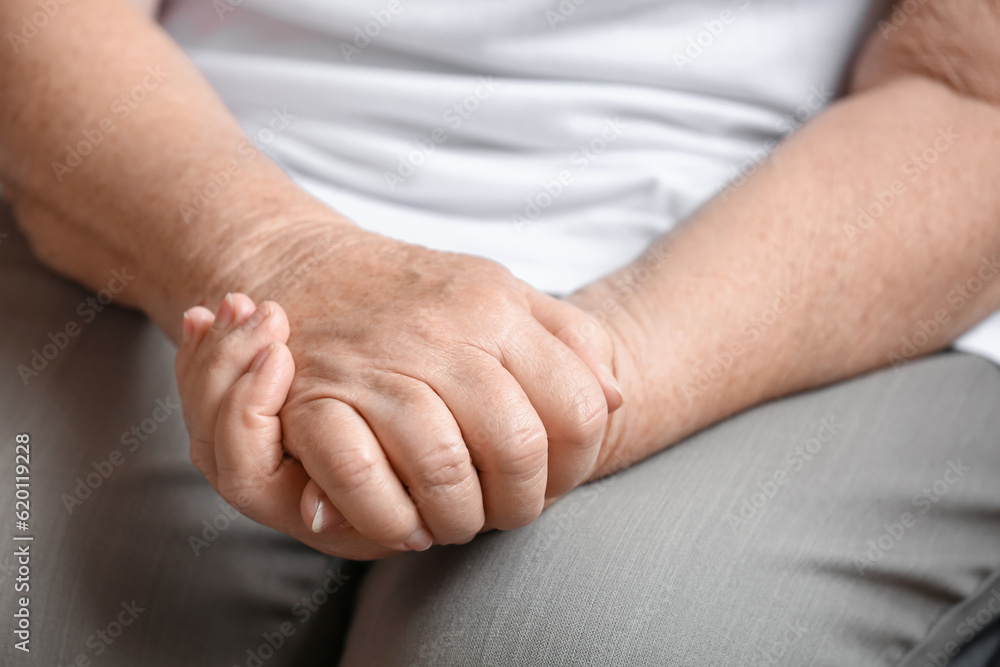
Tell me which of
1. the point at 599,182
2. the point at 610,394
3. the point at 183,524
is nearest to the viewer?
the point at 610,394

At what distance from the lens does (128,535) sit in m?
0.70

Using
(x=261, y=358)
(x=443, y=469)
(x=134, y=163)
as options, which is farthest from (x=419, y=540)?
(x=134, y=163)

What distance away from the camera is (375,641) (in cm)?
66

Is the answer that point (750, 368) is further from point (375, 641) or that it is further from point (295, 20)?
point (295, 20)

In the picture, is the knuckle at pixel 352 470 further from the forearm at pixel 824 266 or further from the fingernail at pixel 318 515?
the forearm at pixel 824 266

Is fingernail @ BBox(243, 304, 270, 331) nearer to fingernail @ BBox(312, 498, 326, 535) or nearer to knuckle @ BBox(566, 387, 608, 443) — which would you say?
fingernail @ BBox(312, 498, 326, 535)

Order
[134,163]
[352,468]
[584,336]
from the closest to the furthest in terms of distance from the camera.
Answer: [352,468] < [584,336] < [134,163]

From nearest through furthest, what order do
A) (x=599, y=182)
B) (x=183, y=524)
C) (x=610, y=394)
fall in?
(x=610, y=394) < (x=183, y=524) < (x=599, y=182)

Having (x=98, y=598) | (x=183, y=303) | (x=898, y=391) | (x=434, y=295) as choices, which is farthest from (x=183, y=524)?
(x=898, y=391)

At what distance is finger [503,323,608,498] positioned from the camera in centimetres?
56

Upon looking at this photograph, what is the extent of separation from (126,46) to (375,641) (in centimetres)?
62

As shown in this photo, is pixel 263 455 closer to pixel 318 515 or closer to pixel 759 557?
pixel 318 515

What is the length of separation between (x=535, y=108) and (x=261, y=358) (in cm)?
41

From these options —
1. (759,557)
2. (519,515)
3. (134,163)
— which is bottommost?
(759,557)
